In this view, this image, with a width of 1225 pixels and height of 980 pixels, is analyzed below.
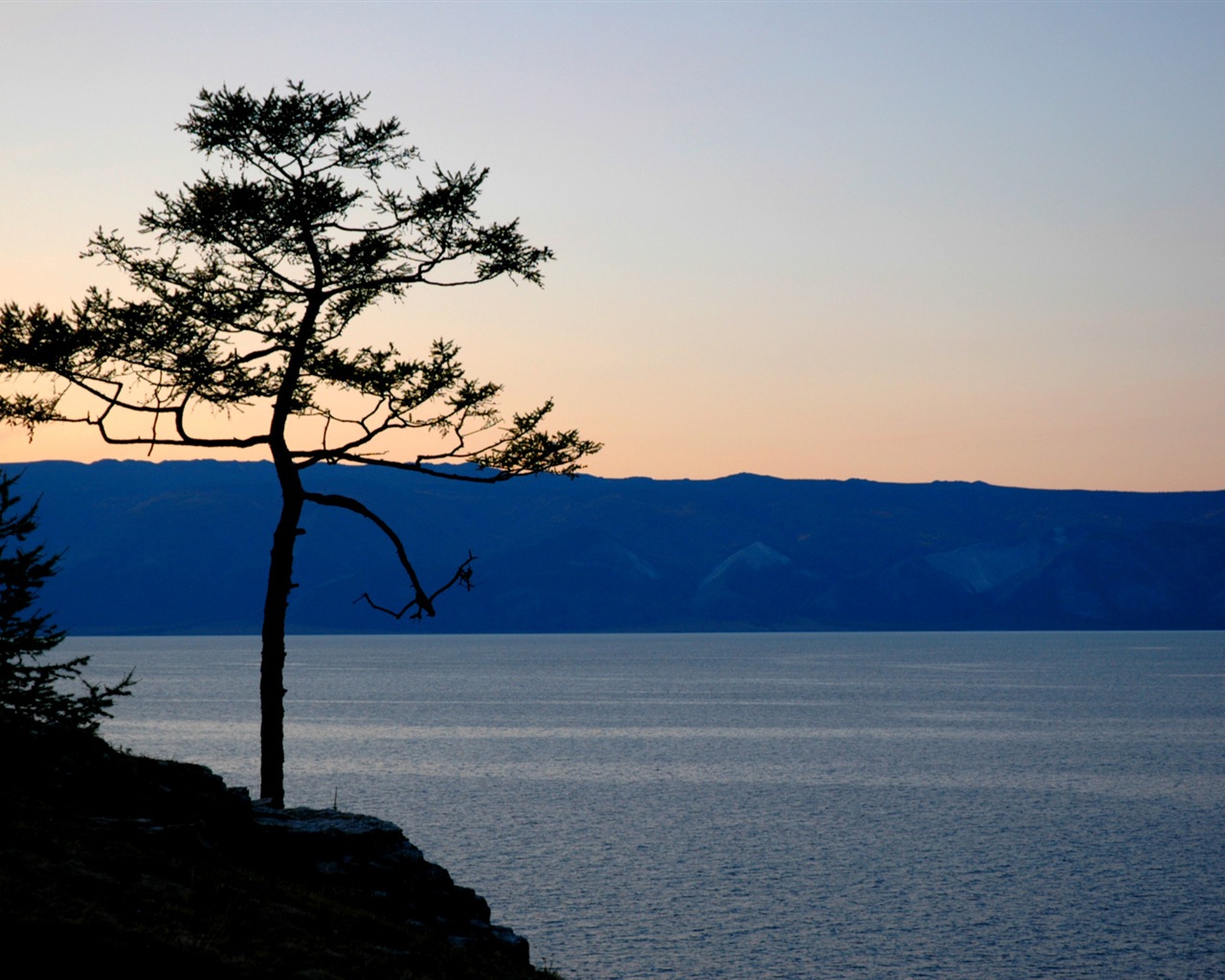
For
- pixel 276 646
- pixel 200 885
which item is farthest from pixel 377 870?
pixel 276 646

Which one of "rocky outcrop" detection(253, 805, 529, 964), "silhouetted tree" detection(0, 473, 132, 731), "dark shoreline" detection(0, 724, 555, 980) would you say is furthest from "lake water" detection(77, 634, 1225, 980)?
"silhouetted tree" detection(0, 473, 132, 731)

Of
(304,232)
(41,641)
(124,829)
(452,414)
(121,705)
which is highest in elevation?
(304,232)

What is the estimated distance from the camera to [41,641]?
1002 inches

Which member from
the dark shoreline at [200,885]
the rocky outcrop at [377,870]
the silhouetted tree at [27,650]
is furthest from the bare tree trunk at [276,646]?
the rocky outcrop at [377,870]

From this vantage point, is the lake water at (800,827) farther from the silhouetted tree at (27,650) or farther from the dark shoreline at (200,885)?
the silhouetted tree at (27,650)

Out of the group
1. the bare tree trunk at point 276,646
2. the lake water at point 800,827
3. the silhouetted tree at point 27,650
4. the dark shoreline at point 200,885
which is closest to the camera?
the dark shoreline at point 200,885

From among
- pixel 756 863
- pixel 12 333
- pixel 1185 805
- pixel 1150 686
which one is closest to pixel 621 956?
pixel 756 863

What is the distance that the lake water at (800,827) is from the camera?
37031 millimetres

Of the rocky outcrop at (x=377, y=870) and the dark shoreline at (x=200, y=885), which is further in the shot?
the rocky outcrop at (x=377, y=870)

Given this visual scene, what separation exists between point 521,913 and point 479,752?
55.7m

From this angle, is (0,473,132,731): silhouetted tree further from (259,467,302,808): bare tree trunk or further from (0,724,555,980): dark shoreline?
(259,467,302,808): bare tree trunk

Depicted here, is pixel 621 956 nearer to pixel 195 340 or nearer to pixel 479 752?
pixel 195 340

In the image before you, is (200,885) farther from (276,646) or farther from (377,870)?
(276,646)

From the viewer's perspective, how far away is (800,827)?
60.6 m
